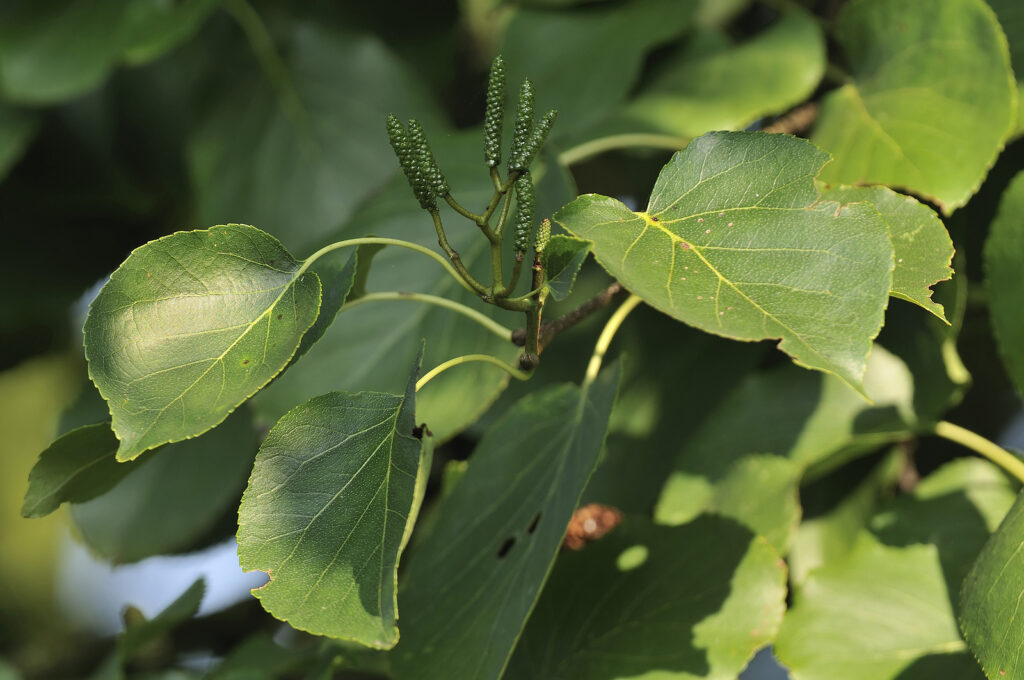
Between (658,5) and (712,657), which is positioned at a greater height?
(658,5)

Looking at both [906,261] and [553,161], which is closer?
[906,261]

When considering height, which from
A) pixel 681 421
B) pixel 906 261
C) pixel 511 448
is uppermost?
pixel 906 261

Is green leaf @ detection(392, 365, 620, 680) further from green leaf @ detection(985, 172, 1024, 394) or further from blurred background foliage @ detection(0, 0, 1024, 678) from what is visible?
green leaf @ detection(985, 172, 1024, 394)

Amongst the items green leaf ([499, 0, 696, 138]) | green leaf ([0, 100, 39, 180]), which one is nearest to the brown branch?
green leaf ([499, 0, 696, 138])

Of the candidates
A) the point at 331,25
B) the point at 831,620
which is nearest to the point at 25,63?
the point at 331,25

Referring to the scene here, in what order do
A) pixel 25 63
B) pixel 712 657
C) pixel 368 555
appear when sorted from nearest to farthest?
pixel 368 555 < pixel 712 657 < pixel 25 63

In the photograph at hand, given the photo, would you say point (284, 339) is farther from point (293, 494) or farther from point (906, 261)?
point (906, 261)

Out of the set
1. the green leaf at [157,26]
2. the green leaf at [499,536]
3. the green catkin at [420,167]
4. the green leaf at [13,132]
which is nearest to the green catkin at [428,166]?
the green catkin at [420,167]
